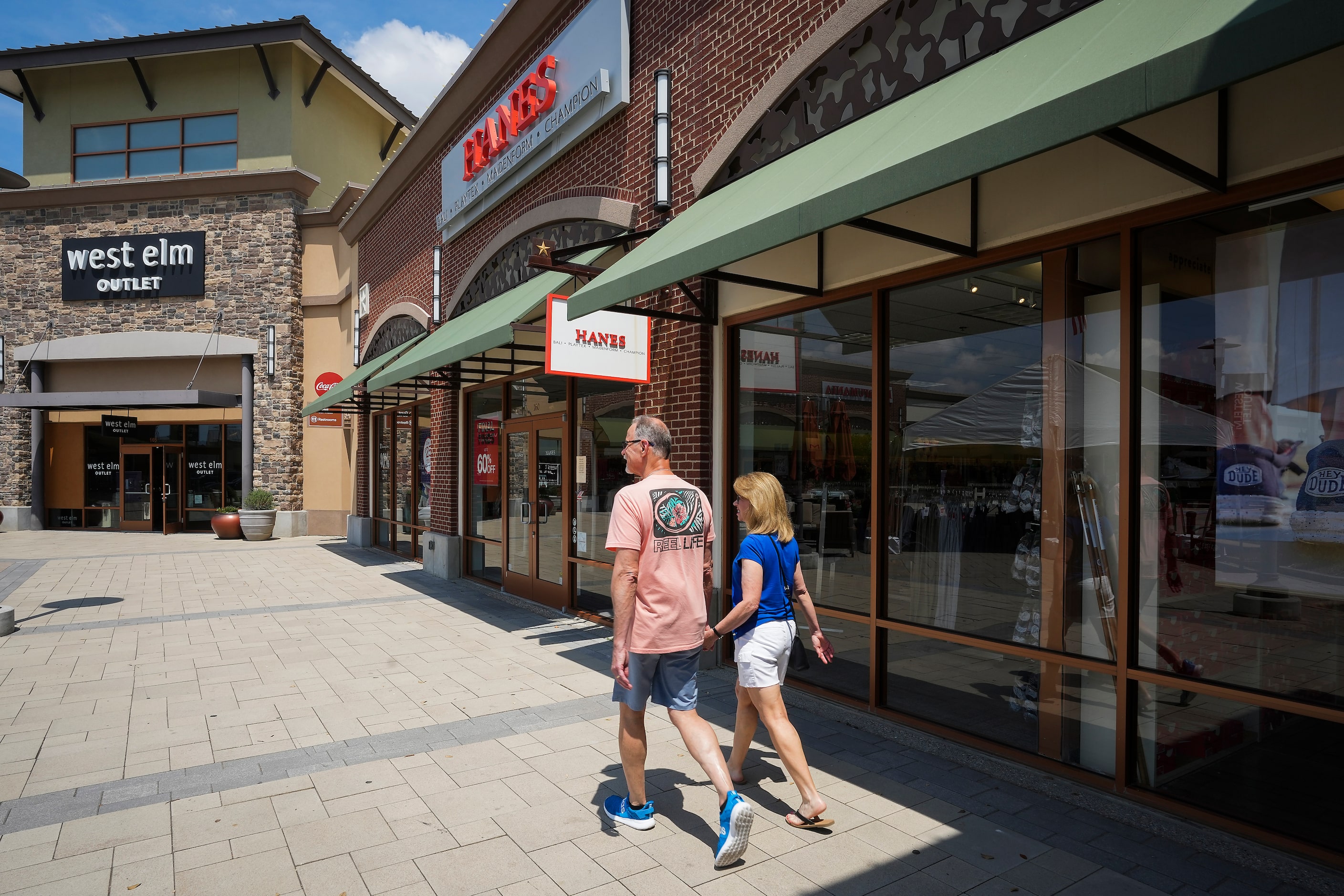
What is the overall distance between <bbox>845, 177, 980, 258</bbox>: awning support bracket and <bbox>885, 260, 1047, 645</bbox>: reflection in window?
23 cm

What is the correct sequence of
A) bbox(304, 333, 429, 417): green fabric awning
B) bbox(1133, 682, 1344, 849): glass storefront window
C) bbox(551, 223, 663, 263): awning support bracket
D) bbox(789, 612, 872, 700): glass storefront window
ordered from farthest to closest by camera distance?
bbox(304, 333, 429, 417): green fabric awning, bbox(551, 223, 663, 263): awning support bracket, bbox(789, 612, 872, 700): glass storefront window, bbox(1133, 682, 1344, 849): glass storefront window

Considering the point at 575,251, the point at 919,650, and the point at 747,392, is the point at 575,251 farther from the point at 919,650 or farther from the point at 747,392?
the point at 919,650

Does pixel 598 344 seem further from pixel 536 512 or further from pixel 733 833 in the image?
pixel 733 833

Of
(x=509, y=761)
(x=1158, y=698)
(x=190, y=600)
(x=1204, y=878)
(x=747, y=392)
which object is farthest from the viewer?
(x=190, y=600)

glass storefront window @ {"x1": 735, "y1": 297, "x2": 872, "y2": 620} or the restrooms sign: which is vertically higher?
the restrooms sign

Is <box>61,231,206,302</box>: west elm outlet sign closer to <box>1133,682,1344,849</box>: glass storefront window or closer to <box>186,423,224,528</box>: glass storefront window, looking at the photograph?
<box>186,423,224,528</box>: glass storefront window

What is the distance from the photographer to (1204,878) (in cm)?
333

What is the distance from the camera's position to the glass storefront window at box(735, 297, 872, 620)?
18.7ft

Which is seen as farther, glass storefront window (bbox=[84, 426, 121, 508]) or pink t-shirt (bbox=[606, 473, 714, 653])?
glass storefront window (bbox=[84, 426, 121, 508])

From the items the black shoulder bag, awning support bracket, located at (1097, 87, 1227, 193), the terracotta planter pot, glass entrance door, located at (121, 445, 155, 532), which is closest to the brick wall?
awning support bracket, located at (1097, 87, 1227, 193)

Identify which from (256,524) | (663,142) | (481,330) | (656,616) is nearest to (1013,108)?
(656,616)

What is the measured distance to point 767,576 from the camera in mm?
3889

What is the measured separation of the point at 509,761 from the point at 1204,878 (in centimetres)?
350

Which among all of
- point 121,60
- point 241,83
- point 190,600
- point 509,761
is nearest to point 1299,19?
point 509,761
